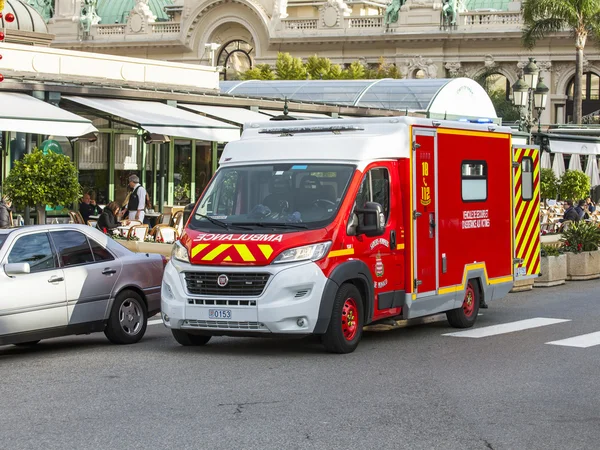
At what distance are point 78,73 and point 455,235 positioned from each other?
64.6ft

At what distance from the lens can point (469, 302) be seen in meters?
16.0

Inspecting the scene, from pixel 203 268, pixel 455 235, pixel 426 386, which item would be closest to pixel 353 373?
pixel 426 386

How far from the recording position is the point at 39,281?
1302 centimetres

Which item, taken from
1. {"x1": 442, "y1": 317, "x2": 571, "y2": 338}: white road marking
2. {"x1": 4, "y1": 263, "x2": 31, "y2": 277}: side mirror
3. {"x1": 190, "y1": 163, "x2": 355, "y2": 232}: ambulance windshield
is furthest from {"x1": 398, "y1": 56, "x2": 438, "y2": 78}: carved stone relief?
{"x1": 4, "y1": 263, "x2": 31, "y2": 277}: side mirror

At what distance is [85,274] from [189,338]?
4.37ft

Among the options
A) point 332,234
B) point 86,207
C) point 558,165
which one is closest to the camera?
point 332,234

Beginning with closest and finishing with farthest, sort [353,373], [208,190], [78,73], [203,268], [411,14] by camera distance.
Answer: [353,373] < [203,268] < [208,190] < [78,73] < [411,14]

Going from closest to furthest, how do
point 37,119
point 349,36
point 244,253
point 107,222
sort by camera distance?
point 244,253 < point 37,119 < point 107,222 < point 349,36

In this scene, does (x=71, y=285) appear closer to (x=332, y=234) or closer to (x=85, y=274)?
(x=85, y=274)

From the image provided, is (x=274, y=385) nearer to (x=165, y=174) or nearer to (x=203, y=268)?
(x=203, y=268)

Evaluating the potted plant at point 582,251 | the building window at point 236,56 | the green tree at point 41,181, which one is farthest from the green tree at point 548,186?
the building window at point 236,56

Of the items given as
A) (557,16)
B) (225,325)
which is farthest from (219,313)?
(557,16)

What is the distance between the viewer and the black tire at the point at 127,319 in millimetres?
14016

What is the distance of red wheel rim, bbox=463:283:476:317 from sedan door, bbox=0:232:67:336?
5.31 m
